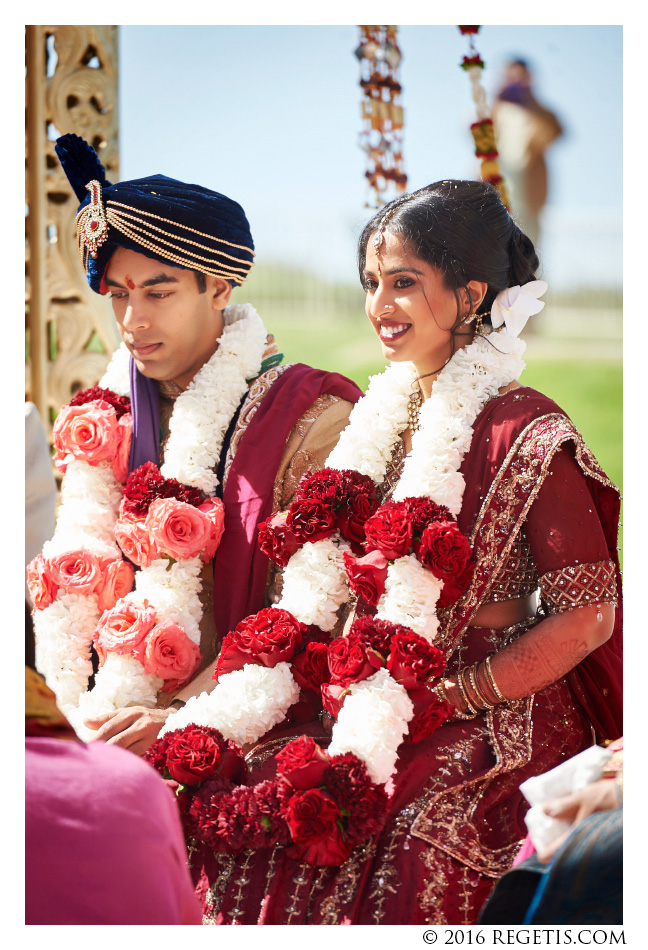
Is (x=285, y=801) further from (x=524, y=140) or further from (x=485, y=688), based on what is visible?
(x=524, y=140)

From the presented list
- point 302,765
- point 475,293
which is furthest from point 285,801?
point 475,293

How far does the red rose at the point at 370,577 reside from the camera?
2277mm

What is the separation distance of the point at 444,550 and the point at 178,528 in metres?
0.87

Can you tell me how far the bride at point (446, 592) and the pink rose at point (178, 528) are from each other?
0.91 feet

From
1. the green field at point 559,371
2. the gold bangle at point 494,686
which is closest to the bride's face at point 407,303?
the gold bangle at point 494,686

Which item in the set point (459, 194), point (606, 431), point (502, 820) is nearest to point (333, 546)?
point (502, 820)

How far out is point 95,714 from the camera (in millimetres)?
2605

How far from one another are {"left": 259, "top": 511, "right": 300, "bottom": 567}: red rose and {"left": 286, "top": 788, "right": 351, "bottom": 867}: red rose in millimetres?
709

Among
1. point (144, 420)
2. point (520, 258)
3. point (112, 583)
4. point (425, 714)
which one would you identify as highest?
point (520, 258)

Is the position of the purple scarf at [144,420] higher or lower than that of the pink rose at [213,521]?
higher

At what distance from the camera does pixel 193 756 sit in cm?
217

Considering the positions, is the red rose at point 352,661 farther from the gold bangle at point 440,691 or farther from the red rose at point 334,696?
the gold bangle at point 440,691

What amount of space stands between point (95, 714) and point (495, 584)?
3.88ft
